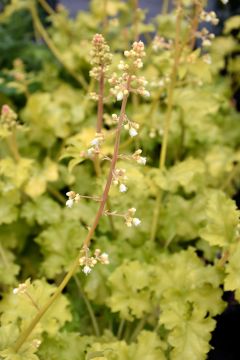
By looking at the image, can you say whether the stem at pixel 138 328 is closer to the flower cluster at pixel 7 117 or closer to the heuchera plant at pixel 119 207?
the heuchera plant at pixel 119 207

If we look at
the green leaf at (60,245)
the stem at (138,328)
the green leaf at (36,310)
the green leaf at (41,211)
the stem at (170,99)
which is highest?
the stem at (170,99)

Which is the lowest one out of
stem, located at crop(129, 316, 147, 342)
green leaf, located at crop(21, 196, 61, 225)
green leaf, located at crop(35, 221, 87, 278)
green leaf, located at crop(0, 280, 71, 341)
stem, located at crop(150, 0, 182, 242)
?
green leaf, located at crop(0, 280, 71, 341)

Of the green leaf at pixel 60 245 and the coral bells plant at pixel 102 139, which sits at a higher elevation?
the green leaf at pixel 60 245

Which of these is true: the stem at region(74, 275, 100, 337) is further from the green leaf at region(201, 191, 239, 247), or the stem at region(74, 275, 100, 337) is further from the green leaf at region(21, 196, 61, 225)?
the green leaf at region(201, 191, 239, 247)

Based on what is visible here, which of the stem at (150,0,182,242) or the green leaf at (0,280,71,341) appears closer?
the green leaf at (0,280,71,341)

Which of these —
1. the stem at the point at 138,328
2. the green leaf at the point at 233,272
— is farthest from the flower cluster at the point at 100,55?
the stem at the point at 138,328

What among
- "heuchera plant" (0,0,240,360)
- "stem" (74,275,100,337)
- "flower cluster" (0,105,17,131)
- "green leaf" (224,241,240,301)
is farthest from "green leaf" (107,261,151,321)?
"flower cluster" (0,105,17,131)

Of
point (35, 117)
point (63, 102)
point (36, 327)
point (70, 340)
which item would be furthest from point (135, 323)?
point (63, 102)
